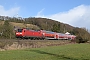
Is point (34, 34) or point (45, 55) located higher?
point (34, 34)

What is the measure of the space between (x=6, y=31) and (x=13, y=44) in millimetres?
45542

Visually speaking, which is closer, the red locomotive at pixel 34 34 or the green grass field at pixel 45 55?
the green grass field at pixel 45 55

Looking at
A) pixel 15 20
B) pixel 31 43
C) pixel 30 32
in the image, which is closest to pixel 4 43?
pixel 31 43

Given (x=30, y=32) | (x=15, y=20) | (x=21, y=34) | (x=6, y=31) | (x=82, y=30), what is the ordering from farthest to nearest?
(x=15, y=20) < (x=82, y=30) < (x=6, y=31) < (x=30, y=32) < (x=21, y=34)

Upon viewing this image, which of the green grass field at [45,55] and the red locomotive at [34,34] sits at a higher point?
the red locomotive at [34,34]

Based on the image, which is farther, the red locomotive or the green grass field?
the red locomotive

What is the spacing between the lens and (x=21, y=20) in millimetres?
154750

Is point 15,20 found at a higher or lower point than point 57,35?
higher

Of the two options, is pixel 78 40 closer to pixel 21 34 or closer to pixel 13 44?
pixel 21 34

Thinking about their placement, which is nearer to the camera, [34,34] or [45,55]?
[45,55]

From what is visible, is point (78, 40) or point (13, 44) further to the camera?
point (78, 40)

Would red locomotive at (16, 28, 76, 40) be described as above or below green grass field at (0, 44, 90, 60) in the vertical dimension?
above

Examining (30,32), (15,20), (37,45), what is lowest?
(37,45)

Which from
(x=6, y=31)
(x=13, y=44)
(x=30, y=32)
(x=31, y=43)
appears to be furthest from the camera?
(x=6, y=31)
